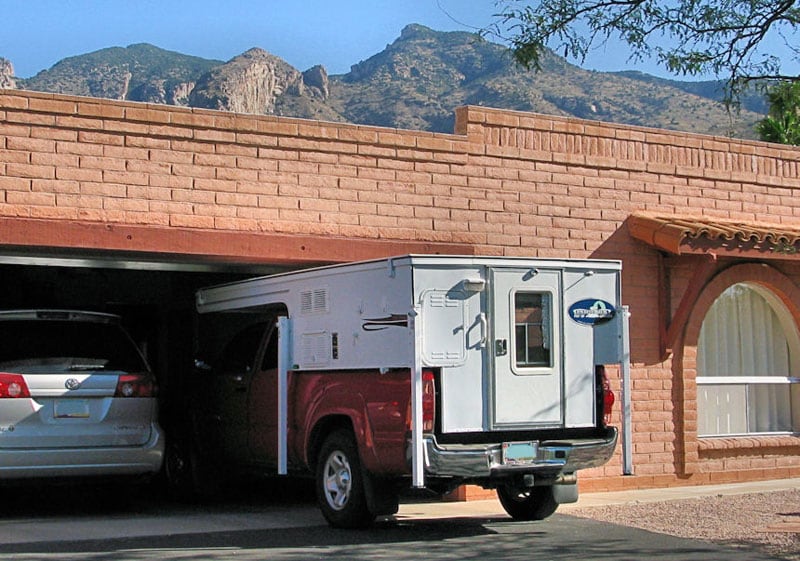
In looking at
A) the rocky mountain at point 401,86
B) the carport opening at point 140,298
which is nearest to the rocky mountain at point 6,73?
the rocky mountain at point 401,86

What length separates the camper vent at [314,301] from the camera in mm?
10977

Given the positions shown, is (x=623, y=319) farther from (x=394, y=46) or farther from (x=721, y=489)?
(x=394, y=46)

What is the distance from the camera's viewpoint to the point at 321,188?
12727mm

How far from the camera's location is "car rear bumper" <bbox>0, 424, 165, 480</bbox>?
11016mm

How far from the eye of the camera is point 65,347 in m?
11.6

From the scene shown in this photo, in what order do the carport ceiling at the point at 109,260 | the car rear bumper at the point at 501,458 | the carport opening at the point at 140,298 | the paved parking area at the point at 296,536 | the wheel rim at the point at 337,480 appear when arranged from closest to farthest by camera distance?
1. the paved parking area at the point at 296,536
2. the car rear bumper at the point at 501,458
3. the wheel rim at the point at 337,480
4. the carport ceiling at the point at 109,260
5. the carport opening at the point at 140,298

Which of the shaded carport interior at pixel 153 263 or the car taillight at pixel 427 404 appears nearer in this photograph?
the car taillight at pixel 427 404

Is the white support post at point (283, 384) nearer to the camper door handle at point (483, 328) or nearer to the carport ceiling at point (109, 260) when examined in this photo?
the carport ceiling at point (109, 260)

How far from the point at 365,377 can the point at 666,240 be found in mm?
5202

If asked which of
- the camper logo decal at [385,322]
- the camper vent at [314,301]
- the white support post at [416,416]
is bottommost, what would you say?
the white support post at [416,416]

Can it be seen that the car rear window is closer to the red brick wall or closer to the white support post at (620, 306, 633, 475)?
the red brick wall

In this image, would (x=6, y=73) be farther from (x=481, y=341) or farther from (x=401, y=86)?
(x=481, y=341)

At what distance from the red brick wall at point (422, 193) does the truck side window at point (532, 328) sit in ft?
8.57

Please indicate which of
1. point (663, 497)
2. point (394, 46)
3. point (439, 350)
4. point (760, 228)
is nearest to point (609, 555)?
point (439, 350)
